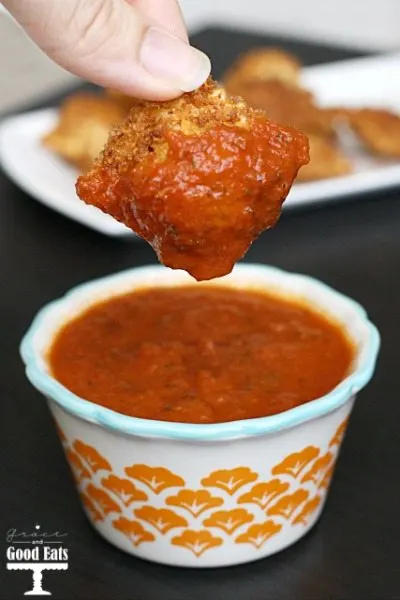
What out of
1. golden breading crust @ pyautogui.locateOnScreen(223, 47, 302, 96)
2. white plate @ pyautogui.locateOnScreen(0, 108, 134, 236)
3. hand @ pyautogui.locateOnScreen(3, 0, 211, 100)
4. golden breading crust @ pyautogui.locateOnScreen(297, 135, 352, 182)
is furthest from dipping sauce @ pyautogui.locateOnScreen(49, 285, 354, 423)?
golden breading crust @ pyautogui.locateOnScreen(223, 47, 302, 96)

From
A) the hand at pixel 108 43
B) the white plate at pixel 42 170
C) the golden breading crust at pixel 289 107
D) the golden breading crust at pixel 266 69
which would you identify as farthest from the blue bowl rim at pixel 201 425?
the golden breading crust at pixel 266 69

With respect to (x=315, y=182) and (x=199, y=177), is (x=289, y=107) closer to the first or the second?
(x=315, y=182)

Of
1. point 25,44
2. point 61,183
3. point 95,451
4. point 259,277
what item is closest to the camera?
point 95,451

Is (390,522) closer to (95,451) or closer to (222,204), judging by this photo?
(95,451)

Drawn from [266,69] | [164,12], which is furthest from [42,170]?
[164,12]

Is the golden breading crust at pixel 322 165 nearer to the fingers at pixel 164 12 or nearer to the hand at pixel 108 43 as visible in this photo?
the fingers at pixel 164 12

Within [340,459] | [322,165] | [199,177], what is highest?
[199,177]

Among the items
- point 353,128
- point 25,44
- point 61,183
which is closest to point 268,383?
point 61,183
